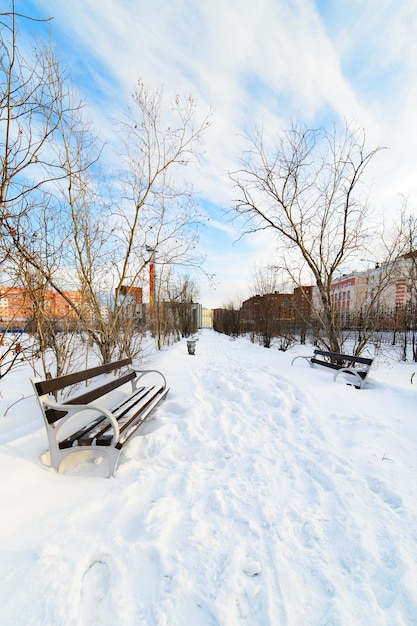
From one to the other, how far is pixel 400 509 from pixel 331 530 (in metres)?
0.61

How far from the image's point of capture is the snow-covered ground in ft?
4.18

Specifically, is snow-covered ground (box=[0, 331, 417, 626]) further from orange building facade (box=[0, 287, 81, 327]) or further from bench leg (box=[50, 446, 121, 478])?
orange building facade (box=[0, 287, 81, 327])

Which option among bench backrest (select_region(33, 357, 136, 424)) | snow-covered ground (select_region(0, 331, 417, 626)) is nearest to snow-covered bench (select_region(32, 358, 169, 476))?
bench backrest (select_region(33, 357, 136, 424))

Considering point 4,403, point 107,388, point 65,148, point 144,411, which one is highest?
point 65,148

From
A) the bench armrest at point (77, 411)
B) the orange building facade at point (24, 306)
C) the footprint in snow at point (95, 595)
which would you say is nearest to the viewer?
the footprint in snow at point (95, 595)

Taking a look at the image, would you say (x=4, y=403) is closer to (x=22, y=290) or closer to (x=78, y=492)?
(x=22, y=290)

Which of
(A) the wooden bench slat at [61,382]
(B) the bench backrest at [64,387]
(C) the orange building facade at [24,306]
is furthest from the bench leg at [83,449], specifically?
(C) the orange building facade at [24,306]

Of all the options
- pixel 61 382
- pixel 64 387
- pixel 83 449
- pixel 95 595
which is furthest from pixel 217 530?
pixel 64 387

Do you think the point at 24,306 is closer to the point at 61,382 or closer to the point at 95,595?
the point at 61,382

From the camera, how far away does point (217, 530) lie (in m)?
1.74

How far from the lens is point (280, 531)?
5.69 ft

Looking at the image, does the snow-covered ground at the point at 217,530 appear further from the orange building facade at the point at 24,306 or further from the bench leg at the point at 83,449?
the orange building facade at the point at 24,306

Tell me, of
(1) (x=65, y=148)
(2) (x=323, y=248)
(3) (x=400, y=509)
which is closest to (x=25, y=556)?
(3) (x=400, y=509)

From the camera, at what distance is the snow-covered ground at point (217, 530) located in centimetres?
127
